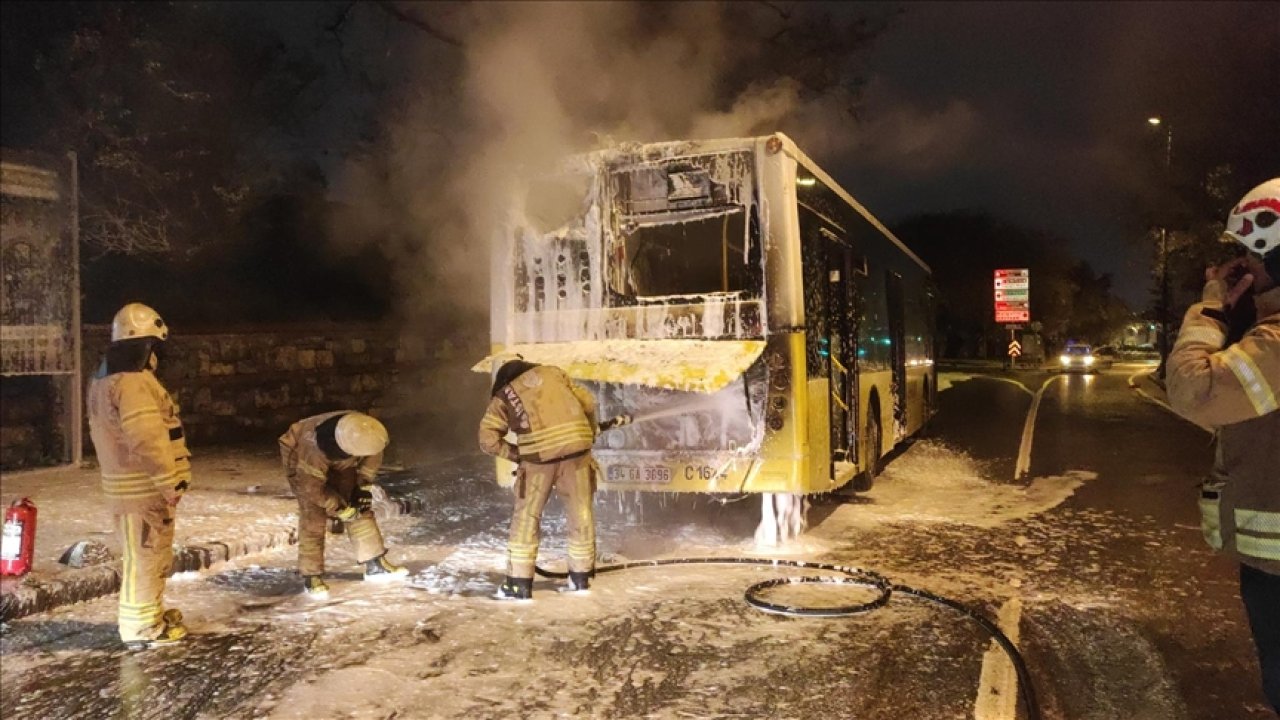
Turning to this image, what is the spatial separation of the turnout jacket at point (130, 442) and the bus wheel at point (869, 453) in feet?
19.9

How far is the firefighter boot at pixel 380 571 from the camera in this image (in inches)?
234

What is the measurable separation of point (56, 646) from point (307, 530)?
138 cm

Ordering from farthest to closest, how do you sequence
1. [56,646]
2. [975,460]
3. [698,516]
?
[975,460], [698,516], [56,646]

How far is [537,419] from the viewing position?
17.6 feet

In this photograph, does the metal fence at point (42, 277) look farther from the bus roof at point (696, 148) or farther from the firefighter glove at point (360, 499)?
the bus roof at point (696, 148)

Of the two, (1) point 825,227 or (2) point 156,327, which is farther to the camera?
(1) point 825,227

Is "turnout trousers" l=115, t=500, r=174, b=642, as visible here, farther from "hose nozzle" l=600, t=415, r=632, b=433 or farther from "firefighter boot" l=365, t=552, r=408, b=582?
"hose nozzle" l=600, t=415, r=632, b=433

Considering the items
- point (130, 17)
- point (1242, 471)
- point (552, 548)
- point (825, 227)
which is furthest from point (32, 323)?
point (1242, 471)

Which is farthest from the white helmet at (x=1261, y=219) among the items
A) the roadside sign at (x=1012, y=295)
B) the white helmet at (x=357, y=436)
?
the roadside sign at (x=1012, y=295)

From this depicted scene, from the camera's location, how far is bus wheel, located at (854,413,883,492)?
8.83m

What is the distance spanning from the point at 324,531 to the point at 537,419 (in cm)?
152

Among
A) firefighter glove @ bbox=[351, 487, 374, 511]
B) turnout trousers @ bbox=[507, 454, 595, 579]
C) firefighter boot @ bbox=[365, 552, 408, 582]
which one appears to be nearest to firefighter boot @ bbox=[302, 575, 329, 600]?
firefighter boot @ bbox=[365, 552, 408, 582]

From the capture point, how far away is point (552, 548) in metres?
6.98

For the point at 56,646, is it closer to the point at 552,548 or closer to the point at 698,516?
the point at 552,548
